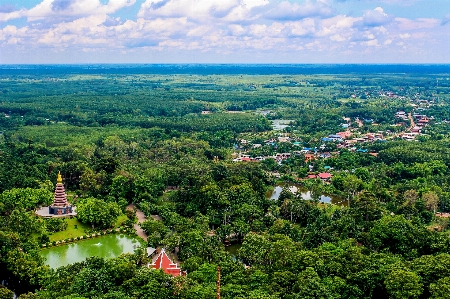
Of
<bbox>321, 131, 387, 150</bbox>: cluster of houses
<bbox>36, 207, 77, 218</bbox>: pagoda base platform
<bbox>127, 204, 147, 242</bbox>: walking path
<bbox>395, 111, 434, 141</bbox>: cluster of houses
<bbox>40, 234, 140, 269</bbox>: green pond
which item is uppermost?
<bbox>395, 111, 434, 141</bbox>: cluster of houses

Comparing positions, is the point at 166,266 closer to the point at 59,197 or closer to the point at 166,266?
the point at 166,266

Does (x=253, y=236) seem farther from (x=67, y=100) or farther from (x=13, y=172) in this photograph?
(x=67, y=100)

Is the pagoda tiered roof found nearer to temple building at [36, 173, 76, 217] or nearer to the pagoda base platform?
temple building at [36, 173, 76, 217]

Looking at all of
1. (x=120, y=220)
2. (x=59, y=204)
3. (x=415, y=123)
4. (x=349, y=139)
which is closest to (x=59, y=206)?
(x=59, y=204)

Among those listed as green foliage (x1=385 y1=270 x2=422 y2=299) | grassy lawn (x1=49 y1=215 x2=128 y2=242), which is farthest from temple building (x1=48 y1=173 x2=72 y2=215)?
green foliage (x1=385 y1=270 x2=422 y2=299)

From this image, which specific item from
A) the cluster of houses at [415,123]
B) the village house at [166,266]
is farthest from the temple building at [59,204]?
the cluster of houses at [415,123]

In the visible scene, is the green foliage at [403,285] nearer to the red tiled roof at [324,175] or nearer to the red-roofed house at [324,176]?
the red-roofed house at [324,176]
